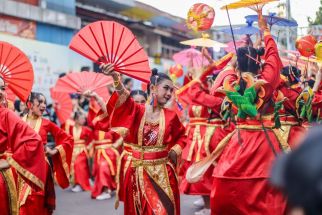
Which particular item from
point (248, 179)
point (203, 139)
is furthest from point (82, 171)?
point (248, 179)

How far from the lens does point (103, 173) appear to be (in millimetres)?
8805

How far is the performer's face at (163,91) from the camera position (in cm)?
446

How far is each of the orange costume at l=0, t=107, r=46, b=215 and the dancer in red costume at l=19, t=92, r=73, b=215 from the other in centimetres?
15

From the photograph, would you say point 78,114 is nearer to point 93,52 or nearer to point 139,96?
point 139,96

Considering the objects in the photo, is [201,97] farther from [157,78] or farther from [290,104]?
[290,104]

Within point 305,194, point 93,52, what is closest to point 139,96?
point 93,52

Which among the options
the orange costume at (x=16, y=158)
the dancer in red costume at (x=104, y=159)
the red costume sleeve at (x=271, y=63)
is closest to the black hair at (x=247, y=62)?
the red costume sleeve at (x=271, y=63)

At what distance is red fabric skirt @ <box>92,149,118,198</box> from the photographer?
341 inches

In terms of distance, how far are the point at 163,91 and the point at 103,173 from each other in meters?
4.61

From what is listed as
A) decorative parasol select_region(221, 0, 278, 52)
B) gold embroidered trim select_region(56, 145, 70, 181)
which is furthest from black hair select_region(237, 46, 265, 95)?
gold embroidered trim select_region(56, 145, 70, 181)

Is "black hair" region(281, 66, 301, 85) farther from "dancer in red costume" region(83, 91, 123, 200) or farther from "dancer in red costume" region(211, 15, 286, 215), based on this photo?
"dancer in red costume" region(83, 91, 123, 200)

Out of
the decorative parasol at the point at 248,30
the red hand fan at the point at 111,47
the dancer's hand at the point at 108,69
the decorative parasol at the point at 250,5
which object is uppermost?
the decorative parasol at the point at 250,5

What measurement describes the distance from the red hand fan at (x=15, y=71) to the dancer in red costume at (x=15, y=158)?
845mm

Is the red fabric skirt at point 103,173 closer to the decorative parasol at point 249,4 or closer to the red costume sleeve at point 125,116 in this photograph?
the red costume sleeve at point 125,116
